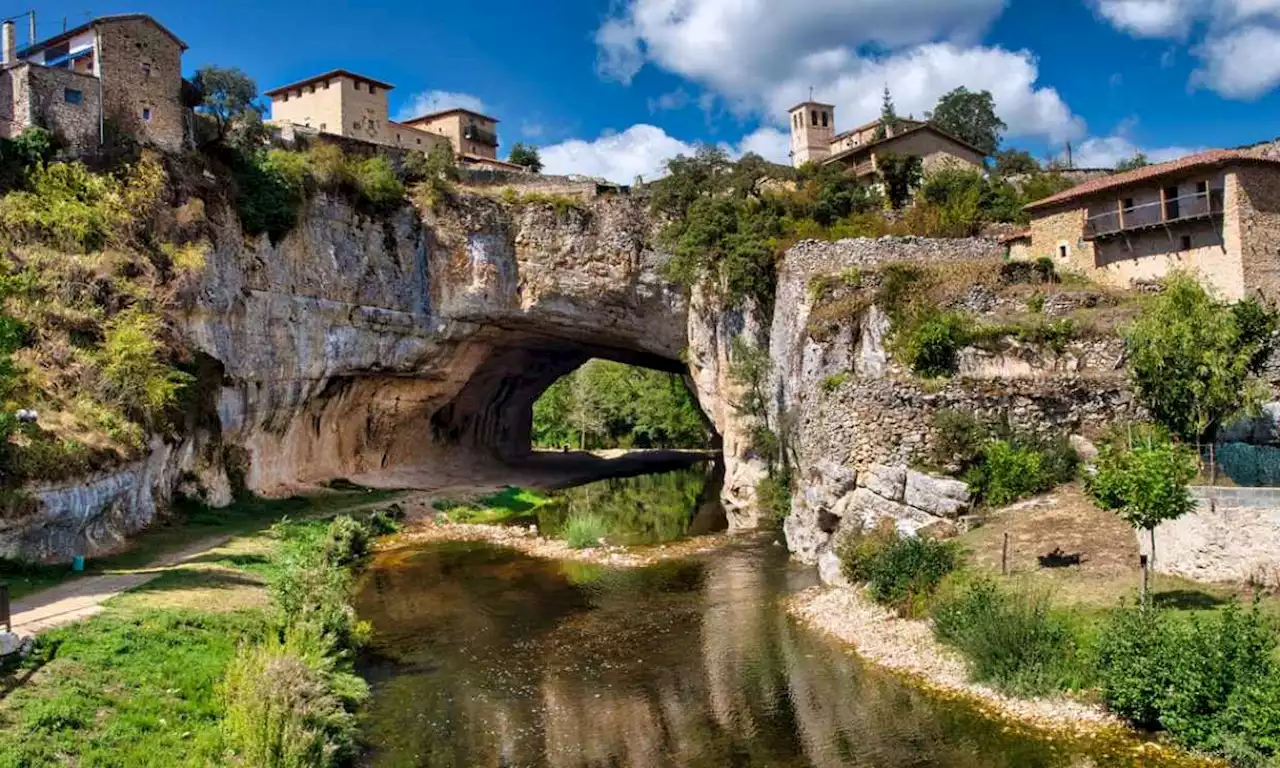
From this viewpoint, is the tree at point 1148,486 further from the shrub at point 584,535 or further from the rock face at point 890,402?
the shrub at point 584,535

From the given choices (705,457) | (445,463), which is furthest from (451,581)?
(705,457)

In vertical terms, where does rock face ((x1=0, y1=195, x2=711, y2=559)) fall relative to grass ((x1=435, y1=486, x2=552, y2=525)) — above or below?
above

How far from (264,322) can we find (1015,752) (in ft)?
104

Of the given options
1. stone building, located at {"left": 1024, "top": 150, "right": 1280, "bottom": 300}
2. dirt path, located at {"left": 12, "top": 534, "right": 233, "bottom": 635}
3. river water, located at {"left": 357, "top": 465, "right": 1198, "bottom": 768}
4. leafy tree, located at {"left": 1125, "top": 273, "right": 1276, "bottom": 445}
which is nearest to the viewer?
river water, located at {"left": 357, "top": 465, "right": 1198, "bottom": 768}

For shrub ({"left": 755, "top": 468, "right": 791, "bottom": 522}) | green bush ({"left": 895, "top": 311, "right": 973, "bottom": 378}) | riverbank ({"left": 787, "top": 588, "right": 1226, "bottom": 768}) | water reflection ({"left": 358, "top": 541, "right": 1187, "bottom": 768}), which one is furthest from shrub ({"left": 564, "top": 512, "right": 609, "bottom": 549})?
green bush ({"left": 895, "top": 311, "right": 973, "bottom": 378})

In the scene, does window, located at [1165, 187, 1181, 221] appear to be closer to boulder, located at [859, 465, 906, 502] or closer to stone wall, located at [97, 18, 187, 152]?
boulder, located at [859, 465, 906, 502]

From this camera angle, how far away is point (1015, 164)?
5197 centimetres

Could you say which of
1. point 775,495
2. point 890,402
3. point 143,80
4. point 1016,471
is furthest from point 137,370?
point 1016,471

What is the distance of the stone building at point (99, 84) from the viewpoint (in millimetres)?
30438

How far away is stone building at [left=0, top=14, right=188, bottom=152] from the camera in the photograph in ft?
99.9

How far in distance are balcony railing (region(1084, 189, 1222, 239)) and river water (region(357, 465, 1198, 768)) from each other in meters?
14.8

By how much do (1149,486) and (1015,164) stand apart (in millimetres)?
42947

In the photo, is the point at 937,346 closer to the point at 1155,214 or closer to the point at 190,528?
the point at 1155,214

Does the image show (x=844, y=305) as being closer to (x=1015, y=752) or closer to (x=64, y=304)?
(x=1015, y=752)
